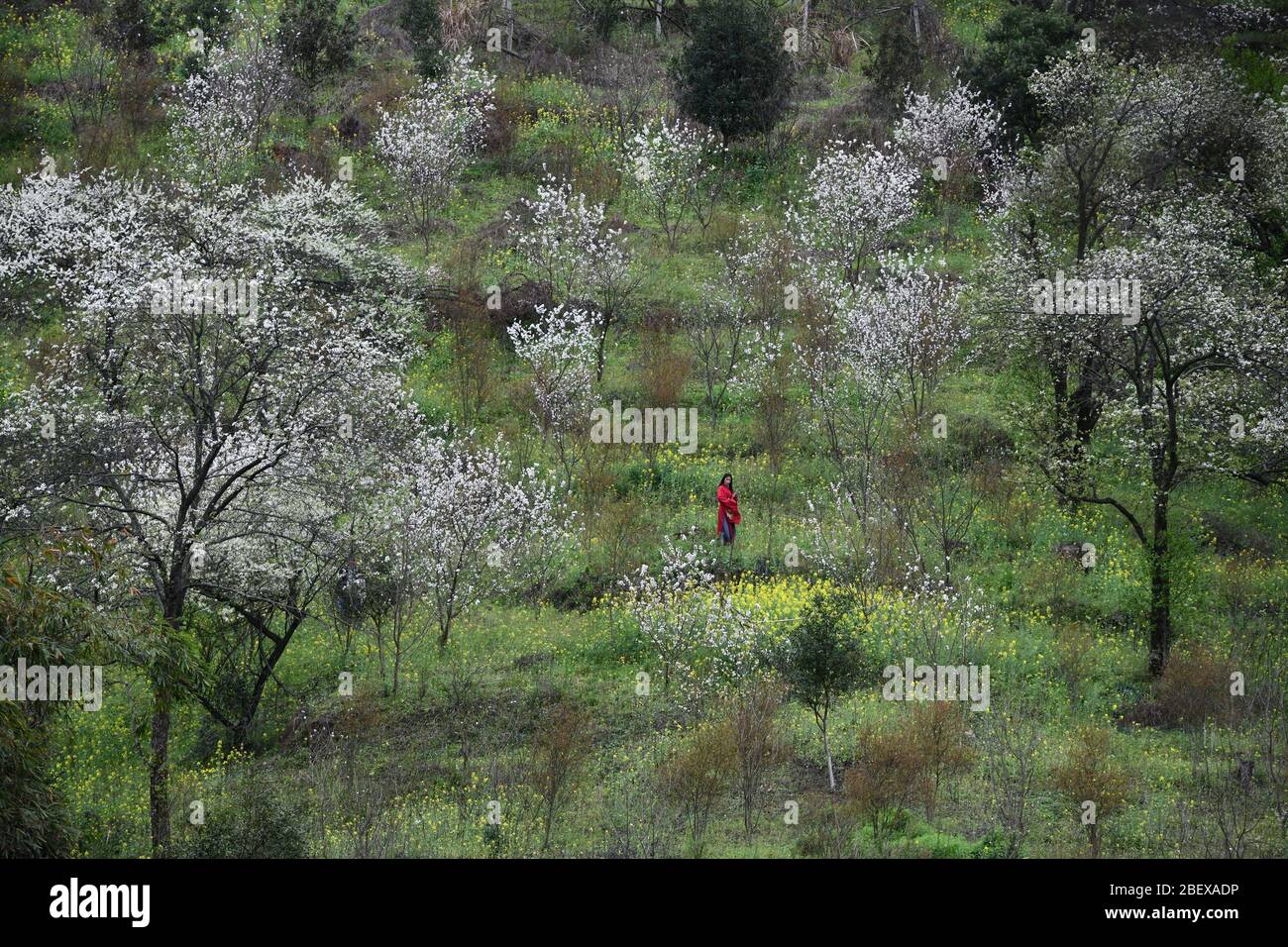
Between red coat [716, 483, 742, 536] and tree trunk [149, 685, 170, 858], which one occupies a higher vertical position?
red coat [716, 483, 742, 536]

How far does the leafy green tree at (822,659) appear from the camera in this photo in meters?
17.3

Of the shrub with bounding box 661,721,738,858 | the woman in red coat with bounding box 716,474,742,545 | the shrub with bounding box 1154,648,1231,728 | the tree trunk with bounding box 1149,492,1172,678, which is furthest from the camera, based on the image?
the woman in red coat with bounding box 716,474,742,545

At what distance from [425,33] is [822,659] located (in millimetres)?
26441

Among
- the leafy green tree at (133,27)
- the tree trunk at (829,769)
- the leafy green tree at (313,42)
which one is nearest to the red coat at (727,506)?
the tree trunk at (829,769)

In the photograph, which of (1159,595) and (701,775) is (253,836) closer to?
(701,775)

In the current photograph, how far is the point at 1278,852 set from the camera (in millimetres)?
15398

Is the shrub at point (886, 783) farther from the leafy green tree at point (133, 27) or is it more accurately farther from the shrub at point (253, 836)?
the leafy green tree at point (133, 27)

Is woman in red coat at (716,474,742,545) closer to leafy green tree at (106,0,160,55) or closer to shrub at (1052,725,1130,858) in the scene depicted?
shrub at (1052,725,1130,858)

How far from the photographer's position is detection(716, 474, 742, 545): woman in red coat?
A: 78.6ft

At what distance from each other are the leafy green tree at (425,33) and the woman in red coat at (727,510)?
18455 mm

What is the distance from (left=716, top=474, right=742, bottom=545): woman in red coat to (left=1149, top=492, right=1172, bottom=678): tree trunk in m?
Answer: 6.60

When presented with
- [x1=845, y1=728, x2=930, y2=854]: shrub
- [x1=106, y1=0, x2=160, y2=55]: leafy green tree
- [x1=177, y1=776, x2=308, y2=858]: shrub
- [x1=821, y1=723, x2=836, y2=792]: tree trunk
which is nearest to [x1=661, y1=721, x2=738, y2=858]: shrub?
[x1=821, y1=723, x2=836, y2=792]: tree trunk

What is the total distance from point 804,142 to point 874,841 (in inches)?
959

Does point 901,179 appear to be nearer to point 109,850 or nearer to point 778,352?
point 778,352
